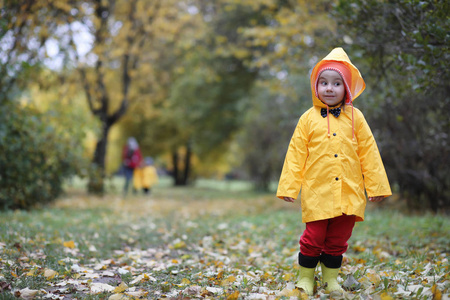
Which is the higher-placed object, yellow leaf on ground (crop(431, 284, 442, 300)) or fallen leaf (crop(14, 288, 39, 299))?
yellow leaf on ground (crop(431, 284, 442, 300))

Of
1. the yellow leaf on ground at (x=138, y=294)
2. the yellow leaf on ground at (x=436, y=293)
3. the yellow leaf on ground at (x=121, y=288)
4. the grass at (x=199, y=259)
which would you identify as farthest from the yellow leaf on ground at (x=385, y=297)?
the yellow leaf on ground at (x=121, y=288)

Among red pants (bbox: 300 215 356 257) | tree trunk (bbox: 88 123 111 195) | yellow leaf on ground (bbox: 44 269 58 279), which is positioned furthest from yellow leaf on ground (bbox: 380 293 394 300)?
tree trunk (bbox: 88 123 111 195)

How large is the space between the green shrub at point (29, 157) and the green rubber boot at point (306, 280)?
638 centimetres

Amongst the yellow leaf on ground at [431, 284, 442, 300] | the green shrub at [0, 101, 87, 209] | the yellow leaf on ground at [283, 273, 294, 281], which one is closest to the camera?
the yellow leaf on ground at [431, 284, 442, 300]

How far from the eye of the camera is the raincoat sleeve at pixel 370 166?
126 inches

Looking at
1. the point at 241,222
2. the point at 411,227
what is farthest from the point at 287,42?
the point at 411,227

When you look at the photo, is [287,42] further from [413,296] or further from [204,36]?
[413,296]

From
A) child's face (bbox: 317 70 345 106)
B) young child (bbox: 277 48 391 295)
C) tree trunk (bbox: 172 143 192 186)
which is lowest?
tree trunk (bbox: 172 143 192 186)

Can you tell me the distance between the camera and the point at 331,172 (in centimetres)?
318

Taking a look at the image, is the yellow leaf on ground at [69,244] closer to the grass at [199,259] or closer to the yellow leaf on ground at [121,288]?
the grass at [199,259]

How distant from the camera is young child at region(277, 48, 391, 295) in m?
3.16

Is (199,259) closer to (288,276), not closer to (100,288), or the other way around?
(288,276)

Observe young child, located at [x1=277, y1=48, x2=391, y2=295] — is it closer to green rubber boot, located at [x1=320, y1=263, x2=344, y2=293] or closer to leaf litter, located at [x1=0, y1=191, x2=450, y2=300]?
green rubber boot, located at [x1=320, y1=263, x2=344, y2=293]

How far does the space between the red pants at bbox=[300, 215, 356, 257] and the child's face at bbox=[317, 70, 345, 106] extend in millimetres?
982
